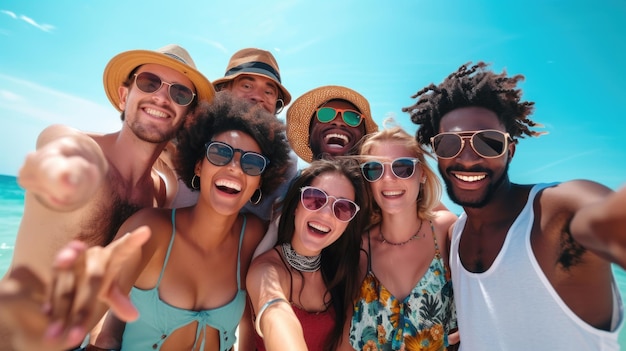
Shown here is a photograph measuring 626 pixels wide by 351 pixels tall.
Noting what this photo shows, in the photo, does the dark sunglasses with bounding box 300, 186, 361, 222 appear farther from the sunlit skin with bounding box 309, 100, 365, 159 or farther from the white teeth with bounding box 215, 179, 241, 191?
the sunlit skin with bounding box 309, 100, 365, 159

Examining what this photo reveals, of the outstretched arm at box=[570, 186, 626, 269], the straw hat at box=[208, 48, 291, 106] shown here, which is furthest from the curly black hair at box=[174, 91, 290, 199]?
the outstretched arm at box=[570, 186, 626, 269]

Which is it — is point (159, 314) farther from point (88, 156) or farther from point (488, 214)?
point (488, 214)

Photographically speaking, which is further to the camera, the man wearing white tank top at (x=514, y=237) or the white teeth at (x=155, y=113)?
the white teeth at (x=155, y=113)

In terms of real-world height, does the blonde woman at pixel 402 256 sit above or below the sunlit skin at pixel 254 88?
below

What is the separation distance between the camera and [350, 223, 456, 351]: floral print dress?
8.73 ft

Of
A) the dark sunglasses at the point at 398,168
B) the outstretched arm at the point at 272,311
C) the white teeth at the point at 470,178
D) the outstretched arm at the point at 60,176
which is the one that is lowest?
the outstretched arm at the point at 272,311

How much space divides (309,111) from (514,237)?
2980 millimetres

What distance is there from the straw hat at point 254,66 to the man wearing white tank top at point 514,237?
2459 millimetres

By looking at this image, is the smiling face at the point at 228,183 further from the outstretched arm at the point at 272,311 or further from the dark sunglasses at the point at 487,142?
the dark sunglasses at the point at 487,142

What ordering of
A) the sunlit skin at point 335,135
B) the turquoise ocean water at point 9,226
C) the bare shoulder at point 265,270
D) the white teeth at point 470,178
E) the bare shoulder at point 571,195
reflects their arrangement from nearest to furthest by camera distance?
the bare shoulder at point 571,195, the bare shoulder at point 265,270, the white teeth at point 470,178, the sunlit skin at point 335,135, the turquoise ocean water at point 9,226

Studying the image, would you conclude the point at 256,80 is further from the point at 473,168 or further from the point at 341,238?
the point at 473,168

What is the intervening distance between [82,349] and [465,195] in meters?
3.50

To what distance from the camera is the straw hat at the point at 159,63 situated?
3396 millimetres

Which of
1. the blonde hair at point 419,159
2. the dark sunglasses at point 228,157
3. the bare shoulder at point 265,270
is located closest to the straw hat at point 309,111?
the blonde hair at point 419,159
